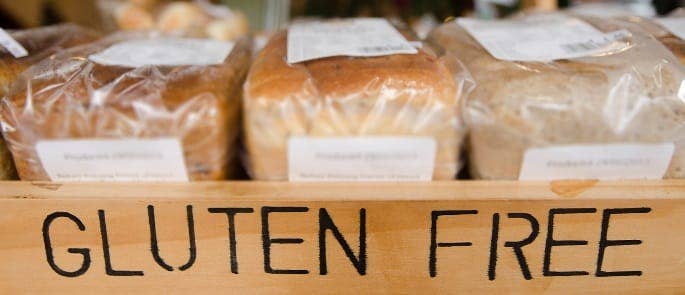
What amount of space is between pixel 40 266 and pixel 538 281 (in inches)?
22.4

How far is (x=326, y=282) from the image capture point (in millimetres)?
581

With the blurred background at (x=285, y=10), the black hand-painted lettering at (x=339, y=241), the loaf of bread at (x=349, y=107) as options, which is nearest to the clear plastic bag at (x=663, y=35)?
the loaf of bread at (x=349, y=107)

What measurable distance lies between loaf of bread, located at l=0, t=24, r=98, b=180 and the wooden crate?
0.19ft

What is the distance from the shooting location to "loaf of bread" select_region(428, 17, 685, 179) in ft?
1.74

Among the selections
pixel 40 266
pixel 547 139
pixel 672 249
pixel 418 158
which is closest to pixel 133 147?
pixel 40 266

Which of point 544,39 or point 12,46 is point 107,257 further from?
point 544,39

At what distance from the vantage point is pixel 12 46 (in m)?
0.63

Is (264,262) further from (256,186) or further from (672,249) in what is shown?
(672,249)

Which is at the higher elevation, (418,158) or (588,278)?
(418,158)

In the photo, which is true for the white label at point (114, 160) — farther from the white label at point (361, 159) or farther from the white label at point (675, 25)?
the white label at point (675, 25)

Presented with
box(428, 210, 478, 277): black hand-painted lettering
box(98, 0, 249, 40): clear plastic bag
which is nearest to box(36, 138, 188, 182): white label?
box(428, 210, 478, 277): black hand-painted lettering

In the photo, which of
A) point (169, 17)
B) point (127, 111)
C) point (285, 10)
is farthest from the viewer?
point (285, 10)

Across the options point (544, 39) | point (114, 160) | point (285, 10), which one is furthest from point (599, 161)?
point (285, 10)

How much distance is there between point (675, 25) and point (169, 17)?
1.21 metres
